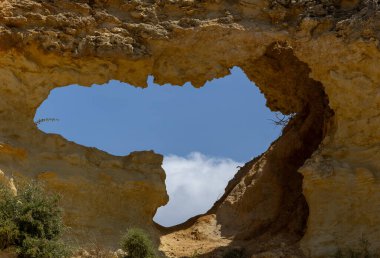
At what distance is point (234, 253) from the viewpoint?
39.9 ft

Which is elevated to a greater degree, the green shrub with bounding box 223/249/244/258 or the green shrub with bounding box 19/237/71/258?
the green shrub with bounding box 223/249/244/258

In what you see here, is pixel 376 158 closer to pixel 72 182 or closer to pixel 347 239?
pixel 347 239

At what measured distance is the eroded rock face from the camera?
1105cm

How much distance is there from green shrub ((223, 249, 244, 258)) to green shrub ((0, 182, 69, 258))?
3777 mm

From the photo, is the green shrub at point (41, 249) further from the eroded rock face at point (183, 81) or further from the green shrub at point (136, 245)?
the eroded rock face at point (183, 81)

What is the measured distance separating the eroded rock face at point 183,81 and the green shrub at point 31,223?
1.11 metres

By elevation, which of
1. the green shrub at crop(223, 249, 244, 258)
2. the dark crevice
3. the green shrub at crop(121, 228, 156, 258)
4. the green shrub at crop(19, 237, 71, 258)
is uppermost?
the dark crevice

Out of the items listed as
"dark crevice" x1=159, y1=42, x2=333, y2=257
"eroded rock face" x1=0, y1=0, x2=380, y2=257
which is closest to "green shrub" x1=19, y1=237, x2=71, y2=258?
"eroded rock face" x1=0, y1=0, x2=380, y2=257

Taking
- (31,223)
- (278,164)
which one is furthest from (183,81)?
(31,223)

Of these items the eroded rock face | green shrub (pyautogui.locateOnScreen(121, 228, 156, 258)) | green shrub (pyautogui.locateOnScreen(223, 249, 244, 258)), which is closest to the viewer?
green shrub (pyautogui.locateOnScreen(121, 228, 156, 258))

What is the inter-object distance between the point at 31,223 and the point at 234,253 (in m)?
4.50

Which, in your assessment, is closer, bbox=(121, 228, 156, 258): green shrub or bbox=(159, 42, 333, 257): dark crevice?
bbox=(121, 228, 156, 258): green shrub

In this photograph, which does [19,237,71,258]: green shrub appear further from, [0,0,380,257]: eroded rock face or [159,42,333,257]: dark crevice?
[159,42,333,257]: dark crevice

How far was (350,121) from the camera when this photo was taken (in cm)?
1198
